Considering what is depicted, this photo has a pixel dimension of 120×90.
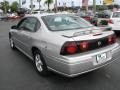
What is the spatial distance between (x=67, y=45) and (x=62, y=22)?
50.2 inches

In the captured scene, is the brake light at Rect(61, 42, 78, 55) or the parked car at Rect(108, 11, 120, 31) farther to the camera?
the parked car at Rect(108, 11, 120, 31)

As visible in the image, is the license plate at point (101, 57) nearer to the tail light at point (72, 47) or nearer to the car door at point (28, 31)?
the tail light at point (72, 47)

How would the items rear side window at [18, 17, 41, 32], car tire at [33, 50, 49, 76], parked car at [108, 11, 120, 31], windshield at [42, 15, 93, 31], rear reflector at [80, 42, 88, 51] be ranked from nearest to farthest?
1. rear reflector at [80, 42, 88, 51]
2. car tire at [33, 50, 49, 76]
3. windshield at [42, 15, 93, 31]
4. rear side window at [18, 17, 41, 32]
5. parked car at [108, 11, 120, 31]

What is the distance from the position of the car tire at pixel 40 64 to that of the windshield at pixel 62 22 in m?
0.70

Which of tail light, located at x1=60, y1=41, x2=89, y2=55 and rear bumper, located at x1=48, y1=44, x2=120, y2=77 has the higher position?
tail light, located at x1=60, y1=41, x2=89, y2=55

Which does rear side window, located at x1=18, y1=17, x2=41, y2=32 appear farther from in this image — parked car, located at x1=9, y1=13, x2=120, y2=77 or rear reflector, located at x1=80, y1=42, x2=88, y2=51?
rear reflector, located at x1=80, y1=42, x2=88, y2=51

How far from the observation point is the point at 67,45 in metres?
3.51

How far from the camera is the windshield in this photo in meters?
4.41

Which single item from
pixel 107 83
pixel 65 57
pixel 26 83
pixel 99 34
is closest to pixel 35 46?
pixel 26 83

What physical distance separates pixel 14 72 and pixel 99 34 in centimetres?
233

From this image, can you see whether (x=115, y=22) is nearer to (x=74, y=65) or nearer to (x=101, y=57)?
(x=101, y=57)

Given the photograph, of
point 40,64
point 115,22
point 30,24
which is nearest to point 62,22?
point 30,24

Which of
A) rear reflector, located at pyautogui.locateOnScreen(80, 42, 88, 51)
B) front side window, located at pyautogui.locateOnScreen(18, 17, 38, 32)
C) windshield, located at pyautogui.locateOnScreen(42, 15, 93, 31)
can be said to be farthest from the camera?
front side window, located at pyautogui.locateOnScreen(18, 17, 38, 32)

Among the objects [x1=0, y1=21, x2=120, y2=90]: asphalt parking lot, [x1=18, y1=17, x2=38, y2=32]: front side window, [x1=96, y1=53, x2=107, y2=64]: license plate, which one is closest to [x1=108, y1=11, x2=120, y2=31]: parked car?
[x1=0, y1=21, x2=120, y2=90]: asphalt parking lot
